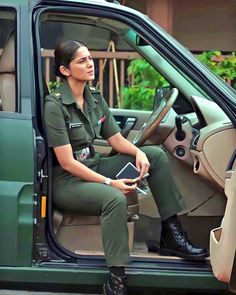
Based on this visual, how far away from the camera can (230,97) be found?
317 centimetres

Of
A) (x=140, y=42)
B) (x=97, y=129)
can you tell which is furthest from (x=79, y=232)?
(x=140, y=42)

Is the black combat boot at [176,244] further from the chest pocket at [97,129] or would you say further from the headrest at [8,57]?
the headrest at [8,57]

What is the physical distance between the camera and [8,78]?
3.25 metres

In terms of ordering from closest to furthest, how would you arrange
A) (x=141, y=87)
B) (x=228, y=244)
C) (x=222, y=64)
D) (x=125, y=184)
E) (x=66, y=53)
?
1. (x=228, y=244)
2. (x=125, y=184)
3. (x=66, y=53)
4. (x=141, y=87)
5. (x=222, y=64)

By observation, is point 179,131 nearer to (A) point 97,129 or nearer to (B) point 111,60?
(A) point 97,129

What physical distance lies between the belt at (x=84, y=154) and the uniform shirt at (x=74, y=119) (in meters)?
0.02

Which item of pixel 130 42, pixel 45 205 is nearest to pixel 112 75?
pixel 130 42

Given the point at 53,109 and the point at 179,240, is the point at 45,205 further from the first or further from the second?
the point at 179,240

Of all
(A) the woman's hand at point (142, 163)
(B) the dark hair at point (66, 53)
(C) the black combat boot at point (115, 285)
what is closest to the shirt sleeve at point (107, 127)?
(A) the woman's hand at point (142, 163)

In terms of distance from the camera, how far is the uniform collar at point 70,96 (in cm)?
327

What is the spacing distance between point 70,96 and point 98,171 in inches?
18.2

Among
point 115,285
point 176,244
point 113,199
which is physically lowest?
point 115,285

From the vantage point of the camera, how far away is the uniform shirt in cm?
317

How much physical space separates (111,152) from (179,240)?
27.3 inches
